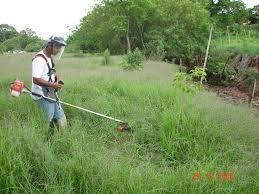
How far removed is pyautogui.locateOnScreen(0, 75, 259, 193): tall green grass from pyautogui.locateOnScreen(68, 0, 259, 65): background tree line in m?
10.8

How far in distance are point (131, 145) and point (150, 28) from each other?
17.9 meters

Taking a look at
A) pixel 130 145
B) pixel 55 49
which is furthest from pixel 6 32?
pixel 130 145

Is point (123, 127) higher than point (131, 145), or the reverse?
point (123, 127)

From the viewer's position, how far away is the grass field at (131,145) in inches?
156

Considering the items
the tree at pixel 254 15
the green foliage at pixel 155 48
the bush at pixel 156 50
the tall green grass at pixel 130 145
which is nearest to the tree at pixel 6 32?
the tree at pixel 254 15

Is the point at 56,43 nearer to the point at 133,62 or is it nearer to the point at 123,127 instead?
the point at 123,127

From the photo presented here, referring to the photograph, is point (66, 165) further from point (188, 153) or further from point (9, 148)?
point (188, 153)

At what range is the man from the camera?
574cm

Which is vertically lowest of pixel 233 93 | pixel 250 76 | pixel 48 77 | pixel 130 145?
pixel 233 93

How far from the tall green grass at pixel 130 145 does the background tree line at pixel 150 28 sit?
1079cm

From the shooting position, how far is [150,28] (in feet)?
74.9

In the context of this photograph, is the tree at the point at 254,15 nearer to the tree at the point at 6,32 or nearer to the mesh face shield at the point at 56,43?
the mesh face shield at the point at 56,43

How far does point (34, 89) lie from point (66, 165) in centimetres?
220

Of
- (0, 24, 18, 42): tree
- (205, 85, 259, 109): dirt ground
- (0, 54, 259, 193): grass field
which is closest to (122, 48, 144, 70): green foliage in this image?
(205, 85, 259, 109): dirt ground
